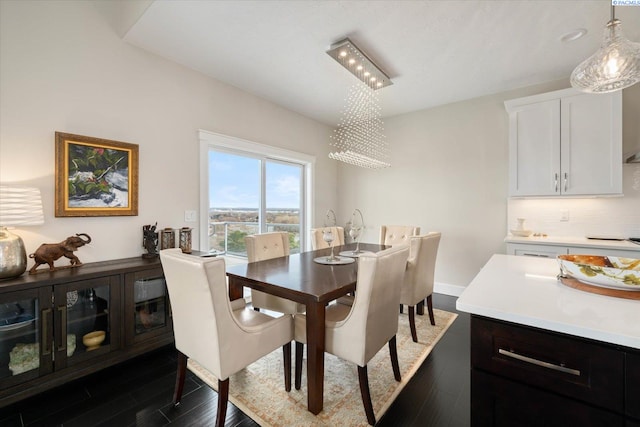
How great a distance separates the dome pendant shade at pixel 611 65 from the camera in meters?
1.38

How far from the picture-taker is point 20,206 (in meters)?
1.79

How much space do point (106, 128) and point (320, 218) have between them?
3191 mm

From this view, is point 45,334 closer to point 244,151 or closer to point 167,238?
point 167,238

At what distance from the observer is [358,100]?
12.5 feet

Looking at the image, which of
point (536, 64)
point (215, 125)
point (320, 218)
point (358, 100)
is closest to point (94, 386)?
point (215, 125)

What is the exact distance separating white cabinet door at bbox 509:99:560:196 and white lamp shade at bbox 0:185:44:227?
14.5 ft

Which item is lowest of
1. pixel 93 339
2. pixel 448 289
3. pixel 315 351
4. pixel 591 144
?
pixel 448 289

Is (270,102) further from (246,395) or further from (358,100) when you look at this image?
(246,395)

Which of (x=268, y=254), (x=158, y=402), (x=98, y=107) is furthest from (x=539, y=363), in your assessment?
(x=98, y=107)

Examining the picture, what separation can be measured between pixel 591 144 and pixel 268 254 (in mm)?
3496

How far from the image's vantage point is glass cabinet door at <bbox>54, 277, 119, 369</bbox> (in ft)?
5.98

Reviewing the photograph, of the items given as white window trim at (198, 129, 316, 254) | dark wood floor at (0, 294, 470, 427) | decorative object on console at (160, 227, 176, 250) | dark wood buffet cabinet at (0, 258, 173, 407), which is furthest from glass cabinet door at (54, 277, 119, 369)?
white window trim at (198, 129, 316, 254)

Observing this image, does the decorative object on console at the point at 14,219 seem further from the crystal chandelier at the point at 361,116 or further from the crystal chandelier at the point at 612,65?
the crystal chandelier at the point at 612,65

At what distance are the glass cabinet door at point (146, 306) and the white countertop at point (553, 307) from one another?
232 cm
